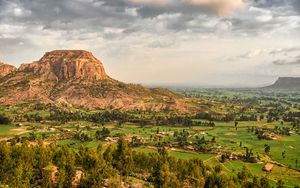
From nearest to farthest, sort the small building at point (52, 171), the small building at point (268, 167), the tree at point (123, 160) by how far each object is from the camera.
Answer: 1. the small building at point (52, 171)
2. the tree at point (123, 160)
3. the small building at point (268, 167)

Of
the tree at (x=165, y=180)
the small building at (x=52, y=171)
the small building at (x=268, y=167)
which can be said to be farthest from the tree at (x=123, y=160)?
the small building at (x=268, y=167)

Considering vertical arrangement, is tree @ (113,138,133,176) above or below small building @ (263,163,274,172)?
above

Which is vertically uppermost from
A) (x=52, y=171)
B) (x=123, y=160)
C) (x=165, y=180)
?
(x=123, y=160)

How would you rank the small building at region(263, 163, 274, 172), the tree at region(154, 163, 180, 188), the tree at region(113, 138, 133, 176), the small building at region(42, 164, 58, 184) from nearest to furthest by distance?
the small building at region(42, 164, 58, 184), the tree at region(154, 163, 180, 188), the tree at region(113, 138, 133, 176), the small building at region(263, 163, 274, 172)

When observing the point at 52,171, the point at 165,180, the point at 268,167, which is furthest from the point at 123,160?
the point at 268,167

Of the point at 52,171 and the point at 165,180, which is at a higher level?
the point at 52,171

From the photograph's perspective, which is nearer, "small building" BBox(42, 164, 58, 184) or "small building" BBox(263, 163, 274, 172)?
"small building" BBox(42, 164, 58, 184)

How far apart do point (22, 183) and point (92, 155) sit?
98.9ft

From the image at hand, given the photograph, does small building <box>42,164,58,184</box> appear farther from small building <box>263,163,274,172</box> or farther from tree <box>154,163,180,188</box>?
small building <box>263,163,274,172</box>

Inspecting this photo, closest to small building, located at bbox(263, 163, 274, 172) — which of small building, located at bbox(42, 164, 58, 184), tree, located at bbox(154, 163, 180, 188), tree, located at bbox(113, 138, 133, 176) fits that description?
tree, located at bbox(154, 163, 180, 188)

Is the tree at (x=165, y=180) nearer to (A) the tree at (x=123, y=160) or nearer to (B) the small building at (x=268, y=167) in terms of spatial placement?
(A) the tree at (x=123, y=160)

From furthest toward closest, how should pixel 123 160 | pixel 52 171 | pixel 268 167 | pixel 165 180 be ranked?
pixel 268 167, pixel 123 160, pixel 52 171, pixel 165 180

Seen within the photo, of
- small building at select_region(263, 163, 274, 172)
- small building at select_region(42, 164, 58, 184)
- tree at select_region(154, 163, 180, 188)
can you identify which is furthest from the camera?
small building at select_region(263, 163, 274, 172)

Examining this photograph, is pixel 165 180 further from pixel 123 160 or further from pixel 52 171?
pixel 52 171
